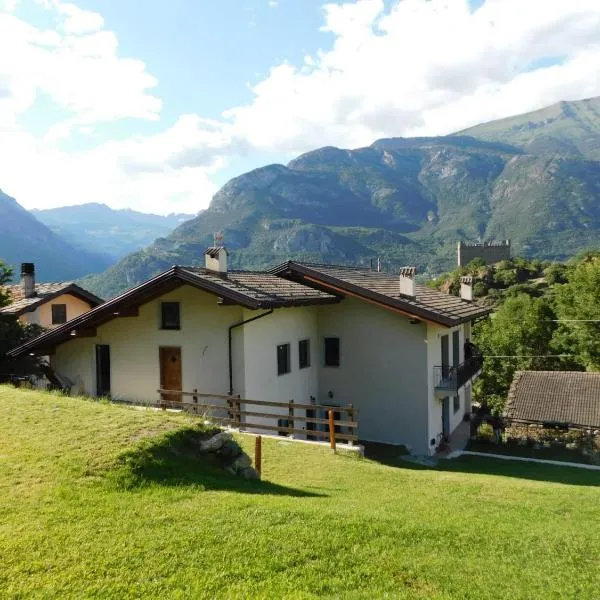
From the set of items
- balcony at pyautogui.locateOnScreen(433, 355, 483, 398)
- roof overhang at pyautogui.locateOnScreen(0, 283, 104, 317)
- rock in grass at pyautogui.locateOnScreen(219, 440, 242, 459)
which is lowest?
balcony at pyautogui.locateOnScreen(433, 355, 483, 398)

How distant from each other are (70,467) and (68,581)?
2961mm

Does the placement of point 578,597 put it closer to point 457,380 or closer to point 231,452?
point 231,452

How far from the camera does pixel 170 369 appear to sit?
761 inches

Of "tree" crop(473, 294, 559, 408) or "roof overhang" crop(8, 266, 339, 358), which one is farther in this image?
"tree" crop(473, 294, 559, 408)

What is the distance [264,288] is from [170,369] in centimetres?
423

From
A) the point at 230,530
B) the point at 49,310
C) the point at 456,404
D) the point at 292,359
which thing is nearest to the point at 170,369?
the point at 292,359

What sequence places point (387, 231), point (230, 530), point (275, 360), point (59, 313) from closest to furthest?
point (230, 530)
point (275, 360)
point (59, 313)
point (387, 231)

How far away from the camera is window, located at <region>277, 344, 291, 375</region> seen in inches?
769

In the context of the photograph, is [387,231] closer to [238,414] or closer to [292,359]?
[292,359]

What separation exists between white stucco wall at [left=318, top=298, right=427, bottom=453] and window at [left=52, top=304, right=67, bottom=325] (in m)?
19.0

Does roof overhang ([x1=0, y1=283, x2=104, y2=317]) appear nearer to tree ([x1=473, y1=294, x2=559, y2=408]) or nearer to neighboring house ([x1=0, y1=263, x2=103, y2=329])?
neighboring house ([x1=0, y1=263, x2=103, y2=329])

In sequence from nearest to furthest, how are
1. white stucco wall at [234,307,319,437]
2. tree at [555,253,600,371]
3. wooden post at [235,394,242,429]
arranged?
wooden post at [235,394,242,429]
white stucco wall at [234,307,319,437]
tree at [555,253,600,371]

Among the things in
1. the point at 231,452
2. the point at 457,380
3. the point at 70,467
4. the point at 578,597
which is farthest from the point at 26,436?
the point at 457,380

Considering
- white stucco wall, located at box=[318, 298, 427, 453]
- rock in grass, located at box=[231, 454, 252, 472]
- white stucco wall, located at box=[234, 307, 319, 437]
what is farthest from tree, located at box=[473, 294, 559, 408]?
rock in grass, located at box=[231, 454, 252, 472]
